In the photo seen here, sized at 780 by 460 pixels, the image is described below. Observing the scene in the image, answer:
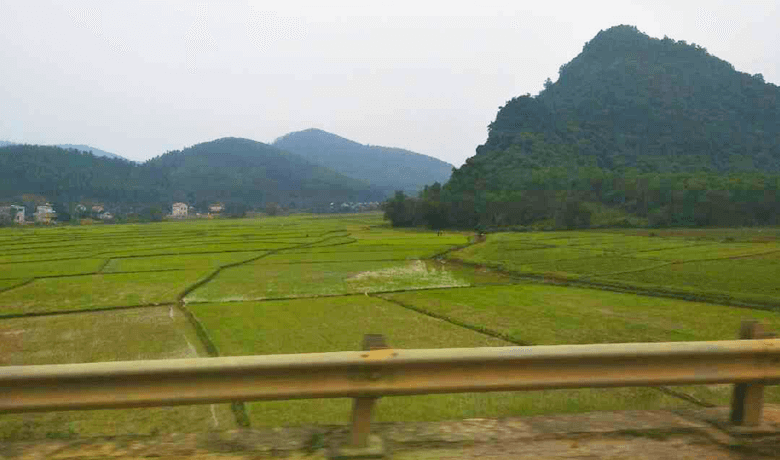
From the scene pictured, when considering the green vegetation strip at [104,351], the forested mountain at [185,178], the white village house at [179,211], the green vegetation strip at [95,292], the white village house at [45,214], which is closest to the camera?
the green vegetation strip at [104,351]

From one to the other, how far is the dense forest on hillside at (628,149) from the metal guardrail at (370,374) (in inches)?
1798

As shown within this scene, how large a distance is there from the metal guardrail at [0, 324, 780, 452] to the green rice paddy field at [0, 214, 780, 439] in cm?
220

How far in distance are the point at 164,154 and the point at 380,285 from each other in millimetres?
150515

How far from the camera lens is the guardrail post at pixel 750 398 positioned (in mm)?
3152

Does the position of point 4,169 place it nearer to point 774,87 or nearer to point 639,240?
point 639,240

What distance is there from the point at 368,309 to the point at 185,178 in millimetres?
125084

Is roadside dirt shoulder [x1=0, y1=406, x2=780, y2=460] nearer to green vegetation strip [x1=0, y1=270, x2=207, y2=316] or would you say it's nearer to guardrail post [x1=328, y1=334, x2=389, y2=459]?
guardrail post [x1=328, y1=334, x2=389, y2=459]

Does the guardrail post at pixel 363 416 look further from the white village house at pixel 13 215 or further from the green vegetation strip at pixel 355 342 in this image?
the white village house at pixel 13 215

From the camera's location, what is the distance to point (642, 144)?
7625 centimetres

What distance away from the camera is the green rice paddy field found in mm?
5609

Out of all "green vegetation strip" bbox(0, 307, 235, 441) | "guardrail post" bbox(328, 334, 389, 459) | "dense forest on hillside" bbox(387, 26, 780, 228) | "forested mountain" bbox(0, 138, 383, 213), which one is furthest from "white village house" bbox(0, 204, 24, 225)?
"guardrail post" bbox(328, 334, 389, 459)

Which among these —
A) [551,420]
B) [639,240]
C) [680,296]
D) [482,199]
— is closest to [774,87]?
[482,199]

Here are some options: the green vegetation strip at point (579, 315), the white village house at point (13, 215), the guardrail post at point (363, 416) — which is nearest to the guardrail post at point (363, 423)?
the guardrail post at point (363, 416)

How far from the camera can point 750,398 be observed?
3.16 m
